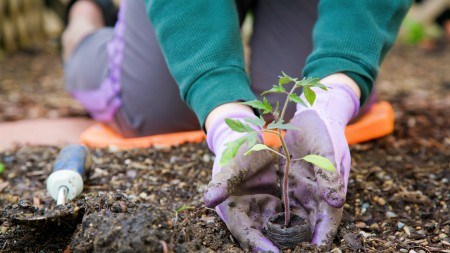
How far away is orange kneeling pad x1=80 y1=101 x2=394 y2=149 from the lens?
1692mm

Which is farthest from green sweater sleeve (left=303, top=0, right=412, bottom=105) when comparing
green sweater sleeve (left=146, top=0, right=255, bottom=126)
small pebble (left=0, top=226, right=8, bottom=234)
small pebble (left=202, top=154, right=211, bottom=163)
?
small pebble (left=0, top=226, right=8, bottom=234)

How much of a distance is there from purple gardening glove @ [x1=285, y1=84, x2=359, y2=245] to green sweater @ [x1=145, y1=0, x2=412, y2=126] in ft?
0.35

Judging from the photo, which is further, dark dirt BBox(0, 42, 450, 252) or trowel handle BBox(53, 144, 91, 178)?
trowel handle BBox(53, 144, 91, 178)

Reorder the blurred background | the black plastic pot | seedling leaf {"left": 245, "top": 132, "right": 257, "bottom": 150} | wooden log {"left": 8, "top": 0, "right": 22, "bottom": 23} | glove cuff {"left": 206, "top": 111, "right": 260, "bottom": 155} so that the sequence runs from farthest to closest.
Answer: wooden log {"left": 8, "top": 0, "right": 22, "bottom": 23} → the blurred background → glove cuff {"left": 206, "top": 111, "right": 260, "bottom": 155} → the black plastic pot → seedling leaf {"left": 245, "top": 132, "right": 257, "bottom": 150}

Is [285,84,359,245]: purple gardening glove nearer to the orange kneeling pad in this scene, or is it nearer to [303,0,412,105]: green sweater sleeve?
[303,0,412,105]: green sweater sleeve

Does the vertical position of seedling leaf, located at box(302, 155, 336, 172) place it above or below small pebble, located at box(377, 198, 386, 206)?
above

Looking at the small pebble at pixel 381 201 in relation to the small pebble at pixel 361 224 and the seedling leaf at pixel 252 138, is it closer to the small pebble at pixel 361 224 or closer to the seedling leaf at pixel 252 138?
the small pebble at pixel 361 224

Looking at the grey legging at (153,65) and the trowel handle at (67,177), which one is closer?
the trowel handle at (67,177)

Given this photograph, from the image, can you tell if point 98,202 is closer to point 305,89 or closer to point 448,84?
point 305,89

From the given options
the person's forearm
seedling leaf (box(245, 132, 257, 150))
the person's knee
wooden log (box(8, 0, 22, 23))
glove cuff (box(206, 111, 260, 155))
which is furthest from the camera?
wooden log (box(8, 0, 22, 23))

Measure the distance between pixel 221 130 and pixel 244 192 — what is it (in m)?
0.13

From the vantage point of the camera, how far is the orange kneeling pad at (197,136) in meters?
1.69

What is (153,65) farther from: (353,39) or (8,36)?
(8,36)

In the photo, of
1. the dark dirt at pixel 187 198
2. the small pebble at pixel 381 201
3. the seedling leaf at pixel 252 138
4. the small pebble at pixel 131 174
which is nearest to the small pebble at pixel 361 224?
the dark dirt at pixel 187 198
